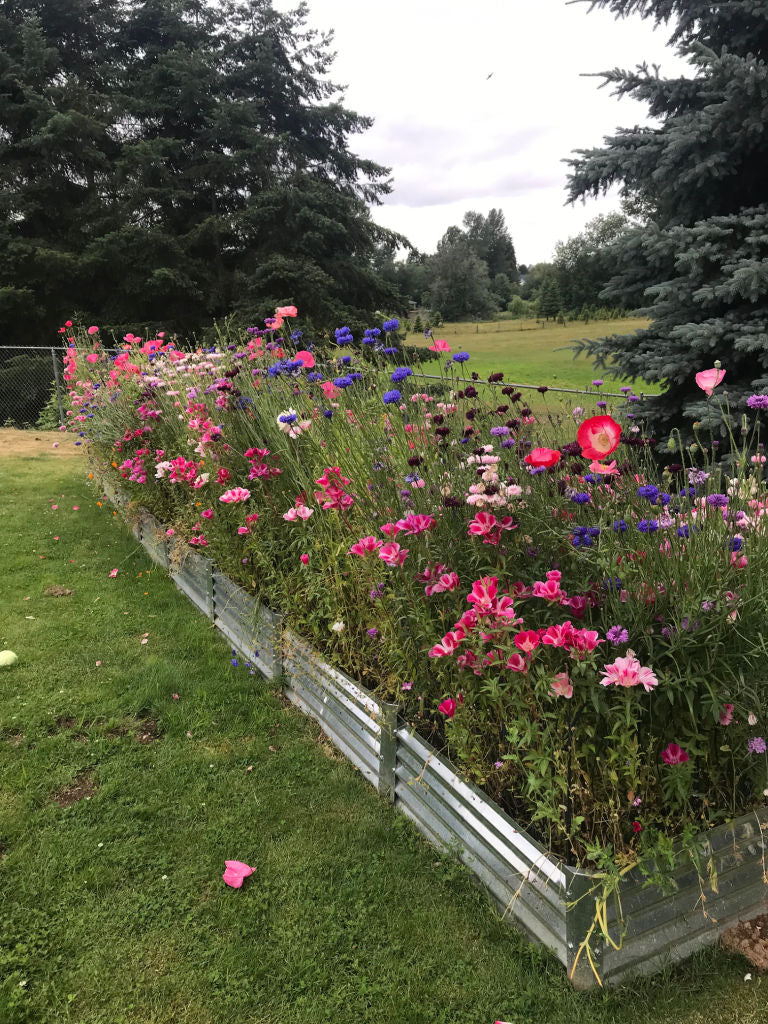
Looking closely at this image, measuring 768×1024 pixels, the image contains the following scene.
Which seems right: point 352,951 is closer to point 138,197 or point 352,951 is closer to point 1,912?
point 1,912

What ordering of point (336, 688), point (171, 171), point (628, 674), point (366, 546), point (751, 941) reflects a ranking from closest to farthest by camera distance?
1. point (628, 674)
2. point (751, 941)
3. point (366, 546)
4. point (336, 688)
5. point (171, 171)

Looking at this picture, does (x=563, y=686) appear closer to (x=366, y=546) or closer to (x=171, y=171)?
(x=366, y=546)

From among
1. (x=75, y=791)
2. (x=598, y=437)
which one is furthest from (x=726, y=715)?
(x=75, y=791)

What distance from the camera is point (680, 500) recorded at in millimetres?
1697

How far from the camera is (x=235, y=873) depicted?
5.82ft

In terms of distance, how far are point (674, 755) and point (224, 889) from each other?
1.27 meters

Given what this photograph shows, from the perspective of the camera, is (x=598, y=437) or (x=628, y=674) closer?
(x=628, y=674)

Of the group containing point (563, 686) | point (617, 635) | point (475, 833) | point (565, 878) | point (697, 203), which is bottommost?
point (475, 833)

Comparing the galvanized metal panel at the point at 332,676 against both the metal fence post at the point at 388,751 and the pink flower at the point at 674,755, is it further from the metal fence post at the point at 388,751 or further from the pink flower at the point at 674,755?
the pink flower at the point at 674,755

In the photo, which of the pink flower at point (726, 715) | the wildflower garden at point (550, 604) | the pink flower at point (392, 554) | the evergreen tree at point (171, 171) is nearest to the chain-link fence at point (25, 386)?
the evergreen tree at point (171, 171)

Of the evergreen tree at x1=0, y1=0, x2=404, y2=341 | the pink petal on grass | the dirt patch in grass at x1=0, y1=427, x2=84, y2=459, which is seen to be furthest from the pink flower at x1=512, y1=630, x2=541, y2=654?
the evergreen tree at x1=0, y1=0, x2=404, y2=341

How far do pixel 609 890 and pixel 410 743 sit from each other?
713 mm

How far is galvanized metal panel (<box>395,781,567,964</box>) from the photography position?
1.46 metres

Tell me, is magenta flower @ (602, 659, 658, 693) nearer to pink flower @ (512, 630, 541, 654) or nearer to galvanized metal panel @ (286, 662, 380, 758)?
→ pink flower @ (512, 630, 541, 654)
